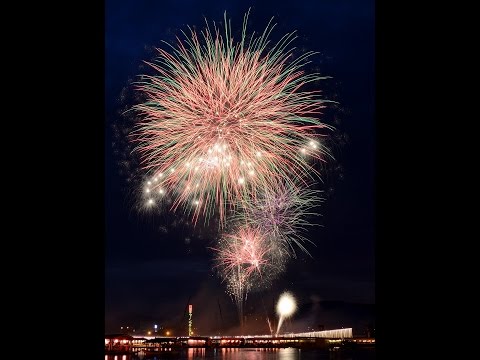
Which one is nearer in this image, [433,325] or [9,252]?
[9,252]

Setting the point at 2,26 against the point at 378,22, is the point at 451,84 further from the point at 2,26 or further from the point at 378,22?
the point at 2,26

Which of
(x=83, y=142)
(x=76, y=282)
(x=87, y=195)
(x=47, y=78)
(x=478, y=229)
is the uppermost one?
(x=47, y=78)

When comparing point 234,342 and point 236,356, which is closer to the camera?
point 236,356

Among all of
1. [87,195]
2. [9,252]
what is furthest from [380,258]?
[9,252]

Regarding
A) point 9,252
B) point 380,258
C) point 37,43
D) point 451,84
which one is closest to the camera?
point 9,252

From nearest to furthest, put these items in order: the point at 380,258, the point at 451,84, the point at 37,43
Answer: the point at 37,43
the point at 451,84
the point at 380,258

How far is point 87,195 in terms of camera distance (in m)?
6.71

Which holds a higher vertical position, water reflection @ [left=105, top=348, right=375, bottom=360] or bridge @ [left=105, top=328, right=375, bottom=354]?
water reflection @ [left=105, top=348, right=375, bottom=360]

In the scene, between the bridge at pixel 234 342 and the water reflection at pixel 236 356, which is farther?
the bridge at pixel 234 342

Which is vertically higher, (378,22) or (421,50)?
(378,22)

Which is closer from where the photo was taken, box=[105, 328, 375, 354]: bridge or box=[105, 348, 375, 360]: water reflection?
box=[105, 348, 375, 360]: water reflection

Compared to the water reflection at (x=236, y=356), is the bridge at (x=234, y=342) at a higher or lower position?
lower

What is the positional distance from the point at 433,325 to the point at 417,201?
1561mm

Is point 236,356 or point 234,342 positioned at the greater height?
point 236,356
